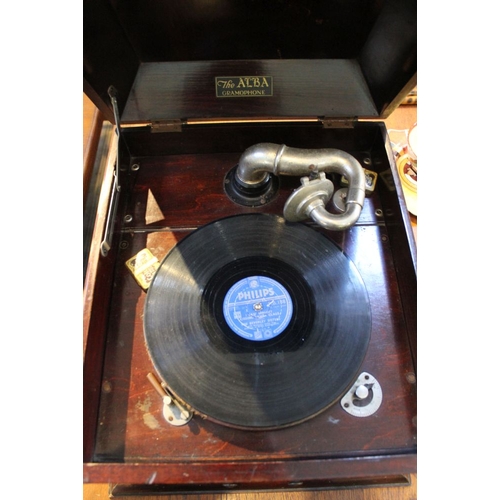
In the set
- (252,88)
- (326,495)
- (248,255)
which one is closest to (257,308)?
(248,255)

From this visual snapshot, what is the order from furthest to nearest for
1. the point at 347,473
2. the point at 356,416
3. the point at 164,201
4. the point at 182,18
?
the point at 164,201, the point at 182,18, the point at 356,416, the point at 347,473

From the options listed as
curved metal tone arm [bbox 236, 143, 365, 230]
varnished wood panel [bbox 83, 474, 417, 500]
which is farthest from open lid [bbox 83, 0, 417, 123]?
varnished wood panel [bbox 83, 474, 417, 500]

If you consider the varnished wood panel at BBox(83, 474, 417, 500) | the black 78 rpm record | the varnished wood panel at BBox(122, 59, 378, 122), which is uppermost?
the varnished wood panel at BBox(122, 59, 378, 122)

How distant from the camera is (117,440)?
0.88 m

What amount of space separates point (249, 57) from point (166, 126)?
1.02 feet

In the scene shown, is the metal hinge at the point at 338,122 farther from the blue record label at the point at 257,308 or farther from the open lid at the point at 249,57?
the blue record label at the point at 257,308

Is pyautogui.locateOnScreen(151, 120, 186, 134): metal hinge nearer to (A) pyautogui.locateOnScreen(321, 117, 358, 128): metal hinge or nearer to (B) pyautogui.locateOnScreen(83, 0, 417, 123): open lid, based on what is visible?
(B) pyautogui.locateOnScreen(83, 0, 417, 123): open lid

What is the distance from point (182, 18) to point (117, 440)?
102 cm

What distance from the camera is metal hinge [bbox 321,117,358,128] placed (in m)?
1.19

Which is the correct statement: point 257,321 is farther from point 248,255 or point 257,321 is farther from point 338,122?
point 338,122

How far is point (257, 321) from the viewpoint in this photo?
3.25 ft

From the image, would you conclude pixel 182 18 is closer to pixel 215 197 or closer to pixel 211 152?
pixel 211 152

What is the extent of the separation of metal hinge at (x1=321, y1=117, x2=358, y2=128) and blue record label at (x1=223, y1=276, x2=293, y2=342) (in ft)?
1.63
